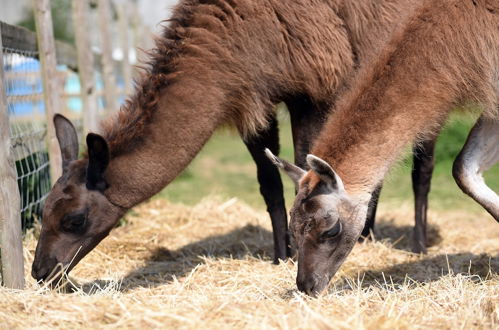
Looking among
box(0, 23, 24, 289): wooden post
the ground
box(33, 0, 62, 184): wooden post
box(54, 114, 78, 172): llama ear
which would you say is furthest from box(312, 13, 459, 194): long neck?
box(33, 0, 62, 184): wooden post

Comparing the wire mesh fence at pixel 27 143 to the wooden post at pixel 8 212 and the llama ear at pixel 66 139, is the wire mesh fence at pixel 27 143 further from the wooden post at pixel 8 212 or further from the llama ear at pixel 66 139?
the wooden post at pixel 8 212

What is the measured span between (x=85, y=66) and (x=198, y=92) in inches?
137

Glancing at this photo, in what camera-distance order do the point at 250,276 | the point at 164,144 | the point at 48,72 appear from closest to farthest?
the point at 164,144
the point at 250,276
the point at 48,72

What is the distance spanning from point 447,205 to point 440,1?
4.72m

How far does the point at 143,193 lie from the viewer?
197 inches

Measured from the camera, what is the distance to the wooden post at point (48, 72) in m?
6.61

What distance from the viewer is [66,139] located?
5160 millimetres

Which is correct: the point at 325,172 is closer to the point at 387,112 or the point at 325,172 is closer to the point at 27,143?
the point at 387,112

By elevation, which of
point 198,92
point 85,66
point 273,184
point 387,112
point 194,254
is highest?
point 85,66

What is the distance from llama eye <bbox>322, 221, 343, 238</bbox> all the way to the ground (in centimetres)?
34

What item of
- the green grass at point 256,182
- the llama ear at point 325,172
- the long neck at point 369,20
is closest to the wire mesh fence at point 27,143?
the green grass at point 256,182

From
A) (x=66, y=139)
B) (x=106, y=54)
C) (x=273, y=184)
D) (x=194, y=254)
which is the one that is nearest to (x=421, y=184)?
(x=273, y=184)

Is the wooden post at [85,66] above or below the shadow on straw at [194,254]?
above

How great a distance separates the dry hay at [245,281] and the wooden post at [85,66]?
48.7 inches
